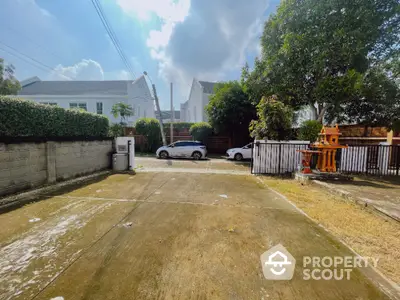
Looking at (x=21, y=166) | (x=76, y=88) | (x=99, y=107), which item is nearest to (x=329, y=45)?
(x=21, y=166)

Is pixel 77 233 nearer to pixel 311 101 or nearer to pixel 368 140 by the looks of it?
pixel 311 101

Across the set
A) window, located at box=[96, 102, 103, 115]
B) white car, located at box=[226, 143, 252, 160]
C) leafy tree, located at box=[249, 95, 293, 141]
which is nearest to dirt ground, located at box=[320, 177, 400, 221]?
leafy tree, located at box=[249, 95, 293, 141]

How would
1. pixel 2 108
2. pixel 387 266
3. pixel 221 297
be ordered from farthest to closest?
pixel 2 108 → pixel 387 266 → pixel 221 297

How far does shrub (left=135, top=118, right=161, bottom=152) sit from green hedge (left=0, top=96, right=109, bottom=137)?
8414mm

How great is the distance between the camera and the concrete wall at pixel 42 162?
464 centimetres

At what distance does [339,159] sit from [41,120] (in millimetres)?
11095

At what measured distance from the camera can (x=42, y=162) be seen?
560 centimetres

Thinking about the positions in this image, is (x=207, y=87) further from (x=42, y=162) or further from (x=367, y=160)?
(x=42, y=162)

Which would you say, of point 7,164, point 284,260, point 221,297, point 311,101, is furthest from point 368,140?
point 7,164

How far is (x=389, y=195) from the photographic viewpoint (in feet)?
16.5

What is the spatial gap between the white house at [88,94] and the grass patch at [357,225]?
20.3 m

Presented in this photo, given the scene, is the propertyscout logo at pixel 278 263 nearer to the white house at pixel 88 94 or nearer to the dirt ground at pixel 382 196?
the dirt ground at pixel 382 196

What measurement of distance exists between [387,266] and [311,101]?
885cm

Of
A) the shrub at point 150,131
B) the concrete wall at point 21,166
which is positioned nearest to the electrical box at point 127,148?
the concrete wall at point 21,166
